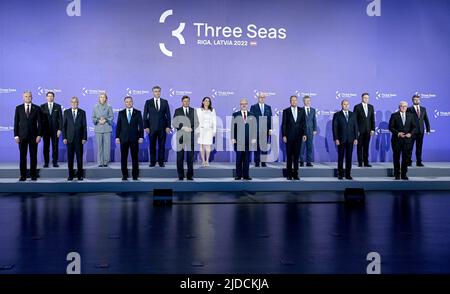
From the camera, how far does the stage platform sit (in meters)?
10.2

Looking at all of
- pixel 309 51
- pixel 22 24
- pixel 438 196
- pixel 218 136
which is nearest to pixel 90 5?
pixel 22 24

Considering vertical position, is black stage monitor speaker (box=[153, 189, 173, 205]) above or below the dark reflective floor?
above

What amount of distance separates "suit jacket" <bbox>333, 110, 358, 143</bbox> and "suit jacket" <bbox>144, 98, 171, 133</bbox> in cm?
311

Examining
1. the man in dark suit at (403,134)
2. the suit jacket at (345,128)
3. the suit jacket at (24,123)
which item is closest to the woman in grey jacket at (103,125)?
the suit jacket at (24,123)

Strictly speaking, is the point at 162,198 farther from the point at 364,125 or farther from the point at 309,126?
the point at 364,125

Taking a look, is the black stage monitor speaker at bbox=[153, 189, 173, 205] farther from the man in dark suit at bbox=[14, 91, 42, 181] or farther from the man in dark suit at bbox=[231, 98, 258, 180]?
the man in dark suit at bbox=[14, 91, 42, 181]

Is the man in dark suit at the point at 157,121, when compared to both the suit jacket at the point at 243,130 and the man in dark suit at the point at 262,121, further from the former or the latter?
the man in dark suit at the point at 262,121

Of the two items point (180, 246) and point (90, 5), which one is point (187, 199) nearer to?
point (180, 246)

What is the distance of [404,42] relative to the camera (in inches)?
510

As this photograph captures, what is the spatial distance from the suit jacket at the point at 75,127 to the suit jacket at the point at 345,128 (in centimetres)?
433

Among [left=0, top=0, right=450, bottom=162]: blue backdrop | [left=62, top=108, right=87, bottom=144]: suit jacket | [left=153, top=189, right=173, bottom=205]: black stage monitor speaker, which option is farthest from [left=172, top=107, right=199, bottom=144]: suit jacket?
[left=0, top=0, right=450, bottom=162]: blue backdrop

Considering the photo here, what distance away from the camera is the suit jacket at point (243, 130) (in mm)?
10477

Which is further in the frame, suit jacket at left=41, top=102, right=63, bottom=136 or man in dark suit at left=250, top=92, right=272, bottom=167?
man in dark suit at left=250, top=92, right=272, bottom=167

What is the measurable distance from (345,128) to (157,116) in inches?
135
